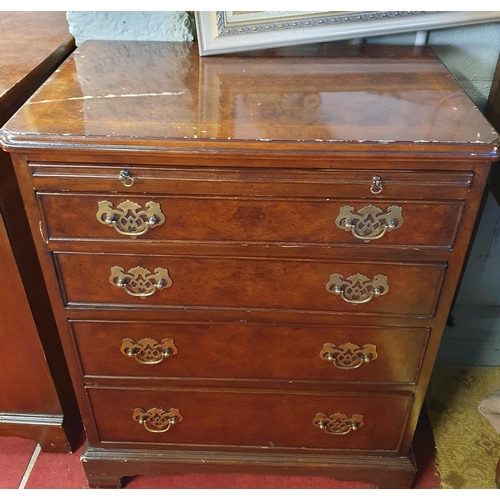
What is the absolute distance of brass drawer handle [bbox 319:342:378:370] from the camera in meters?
1.04

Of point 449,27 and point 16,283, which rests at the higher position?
point 449,27

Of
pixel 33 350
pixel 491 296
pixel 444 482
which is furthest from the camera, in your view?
pixel 491 296

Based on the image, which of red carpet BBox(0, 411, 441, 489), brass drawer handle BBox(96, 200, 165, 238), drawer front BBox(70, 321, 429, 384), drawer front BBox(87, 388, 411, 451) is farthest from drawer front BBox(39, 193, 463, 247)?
red carpet BBox(0, 411, 441, 489)

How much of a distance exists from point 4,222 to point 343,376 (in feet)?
2.49

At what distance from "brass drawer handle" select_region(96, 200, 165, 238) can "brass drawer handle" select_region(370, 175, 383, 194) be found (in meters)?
0.35

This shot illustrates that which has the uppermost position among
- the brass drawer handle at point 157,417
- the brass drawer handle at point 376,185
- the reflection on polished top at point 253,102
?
the reflection on polished top at point 253,102

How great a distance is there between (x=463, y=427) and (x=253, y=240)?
3.17 ft

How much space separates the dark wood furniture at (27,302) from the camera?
3.39 ft

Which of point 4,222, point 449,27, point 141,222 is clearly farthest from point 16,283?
point 449,27

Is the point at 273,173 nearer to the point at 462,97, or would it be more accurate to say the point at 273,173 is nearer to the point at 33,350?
the point at 462,97

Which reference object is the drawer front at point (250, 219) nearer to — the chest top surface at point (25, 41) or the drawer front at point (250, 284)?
the drawer front at point (250, 284)

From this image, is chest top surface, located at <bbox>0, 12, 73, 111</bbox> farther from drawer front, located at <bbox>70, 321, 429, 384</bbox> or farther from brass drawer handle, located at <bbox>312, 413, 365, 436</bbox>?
brass drawer handle, located at <bbox>312, 413, 365, 436</bbox>

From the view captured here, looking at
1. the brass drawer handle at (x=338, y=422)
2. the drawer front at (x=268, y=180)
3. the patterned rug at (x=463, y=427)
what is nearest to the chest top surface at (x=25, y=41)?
the drawer front at (x=268, y=180)
